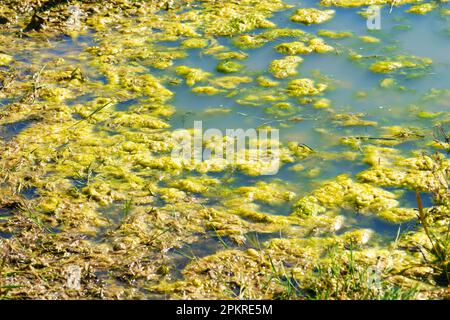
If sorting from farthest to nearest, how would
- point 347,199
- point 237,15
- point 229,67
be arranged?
point 237,15, point 229,67, point 347,199

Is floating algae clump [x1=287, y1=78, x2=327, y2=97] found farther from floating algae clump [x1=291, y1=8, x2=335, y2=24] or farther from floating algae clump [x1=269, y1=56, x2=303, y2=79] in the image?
floating algae clump [x1=291, y1=8, x2=335, y2=24]

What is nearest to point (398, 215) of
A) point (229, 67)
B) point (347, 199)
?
point (347, 199)

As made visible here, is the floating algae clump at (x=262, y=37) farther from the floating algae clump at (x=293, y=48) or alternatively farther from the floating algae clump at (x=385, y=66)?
the floating algae clump at (x=385, y=66)

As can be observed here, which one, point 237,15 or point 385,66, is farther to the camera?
point 237,15

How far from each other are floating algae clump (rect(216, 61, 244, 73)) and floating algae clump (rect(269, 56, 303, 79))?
0.90 feet

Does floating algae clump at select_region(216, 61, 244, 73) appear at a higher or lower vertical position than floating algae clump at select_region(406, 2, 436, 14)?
lower

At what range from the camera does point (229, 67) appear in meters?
5.36

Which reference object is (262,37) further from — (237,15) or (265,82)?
(265,82)

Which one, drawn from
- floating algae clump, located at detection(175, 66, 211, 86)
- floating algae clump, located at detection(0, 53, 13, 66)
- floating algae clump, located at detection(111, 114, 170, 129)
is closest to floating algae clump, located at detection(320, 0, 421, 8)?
floating algae clump, located at detection(175, 66, 211, 86)

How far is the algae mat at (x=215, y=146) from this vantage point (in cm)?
324

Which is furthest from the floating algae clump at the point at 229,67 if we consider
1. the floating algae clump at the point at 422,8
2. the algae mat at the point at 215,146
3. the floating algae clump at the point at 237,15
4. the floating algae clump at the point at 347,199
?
the floating algae clump at the point at 422,8

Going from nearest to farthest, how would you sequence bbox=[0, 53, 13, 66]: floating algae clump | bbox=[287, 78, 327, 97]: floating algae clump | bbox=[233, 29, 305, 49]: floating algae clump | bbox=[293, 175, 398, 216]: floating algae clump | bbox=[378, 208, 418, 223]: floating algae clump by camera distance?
bbox=[378, 208, 418, 223]: floating algae clump < bbox=[293, 175, 398, 216]: floating algae clump < bbox=[287, 78, 327, 97]: floating algae clump < bbox=[0, 53, 13, 66]: floating algae clump < bbox=[233, 29, 305, 49]: floating algae clump

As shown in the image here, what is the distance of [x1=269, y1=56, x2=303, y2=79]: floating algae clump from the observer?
5.24 m

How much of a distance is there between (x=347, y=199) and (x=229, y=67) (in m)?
1.96
